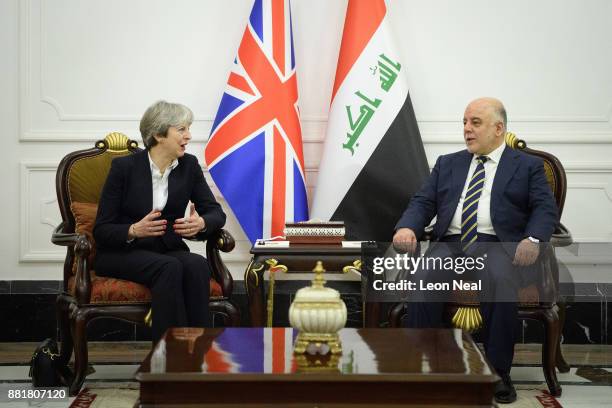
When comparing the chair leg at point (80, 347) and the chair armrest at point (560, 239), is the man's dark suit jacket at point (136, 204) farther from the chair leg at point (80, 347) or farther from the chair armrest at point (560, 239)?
the chair armrest at point (560, 239)

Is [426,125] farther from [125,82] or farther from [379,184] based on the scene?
[125,82]

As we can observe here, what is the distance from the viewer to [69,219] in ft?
13.2

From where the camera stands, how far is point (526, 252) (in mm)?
3664

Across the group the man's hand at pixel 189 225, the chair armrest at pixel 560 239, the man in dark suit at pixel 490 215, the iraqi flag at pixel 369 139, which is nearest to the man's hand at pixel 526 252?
the man in dark suit at pixel 490 215

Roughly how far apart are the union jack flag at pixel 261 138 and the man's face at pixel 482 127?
1018mm

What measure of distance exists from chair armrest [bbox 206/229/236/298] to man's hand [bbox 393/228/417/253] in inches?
28.6

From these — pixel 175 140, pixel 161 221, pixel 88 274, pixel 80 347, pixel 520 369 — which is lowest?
pixel 520 369

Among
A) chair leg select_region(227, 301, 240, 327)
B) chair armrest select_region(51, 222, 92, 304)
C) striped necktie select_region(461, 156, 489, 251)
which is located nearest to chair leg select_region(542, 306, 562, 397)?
striped necktie select_region(461, 156, 489, 251)

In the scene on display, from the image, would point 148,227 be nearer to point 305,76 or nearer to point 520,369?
point 305,76

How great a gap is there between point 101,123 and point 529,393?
2.63 meters

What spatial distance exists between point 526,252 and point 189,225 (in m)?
1.44

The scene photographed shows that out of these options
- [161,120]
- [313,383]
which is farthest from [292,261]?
[313,383]

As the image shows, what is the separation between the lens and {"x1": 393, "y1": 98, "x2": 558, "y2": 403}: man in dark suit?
12.0ft

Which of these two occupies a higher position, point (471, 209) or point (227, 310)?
point (471, 209)
